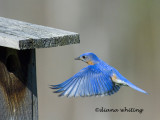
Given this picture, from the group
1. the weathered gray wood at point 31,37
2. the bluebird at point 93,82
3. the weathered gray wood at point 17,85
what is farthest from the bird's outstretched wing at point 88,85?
the weathered gray wood at point 31,37

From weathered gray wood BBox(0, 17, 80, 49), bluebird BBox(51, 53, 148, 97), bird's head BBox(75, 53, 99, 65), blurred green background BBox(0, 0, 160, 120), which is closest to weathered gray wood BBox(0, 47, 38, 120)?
weathered gray wood BBox(0, 17, 80, 49)

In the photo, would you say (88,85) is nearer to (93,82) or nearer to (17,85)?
(93,82)

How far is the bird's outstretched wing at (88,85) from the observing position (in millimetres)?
3143

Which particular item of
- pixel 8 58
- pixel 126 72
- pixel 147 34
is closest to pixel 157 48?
pixel 147 34

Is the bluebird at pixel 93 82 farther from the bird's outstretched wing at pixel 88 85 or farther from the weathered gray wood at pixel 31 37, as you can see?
the weathered gray wood at pixel 31 37

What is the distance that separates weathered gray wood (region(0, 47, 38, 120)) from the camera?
2.88 metres

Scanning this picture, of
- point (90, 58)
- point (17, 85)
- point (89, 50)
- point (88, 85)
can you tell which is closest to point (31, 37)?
point (17, 85)

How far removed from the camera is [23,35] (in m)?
2.70

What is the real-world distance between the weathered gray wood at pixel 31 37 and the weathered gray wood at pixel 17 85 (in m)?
0.15

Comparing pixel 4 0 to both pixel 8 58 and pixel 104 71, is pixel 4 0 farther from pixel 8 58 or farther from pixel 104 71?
pixel 8 58

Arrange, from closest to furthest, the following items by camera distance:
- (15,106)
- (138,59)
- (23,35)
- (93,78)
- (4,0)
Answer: (23,35), (15,106), (93,78), (4,0), (138,59)

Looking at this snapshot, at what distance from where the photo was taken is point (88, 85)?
11.1 ft

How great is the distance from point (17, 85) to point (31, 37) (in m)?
0.41

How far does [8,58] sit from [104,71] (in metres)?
1.03
